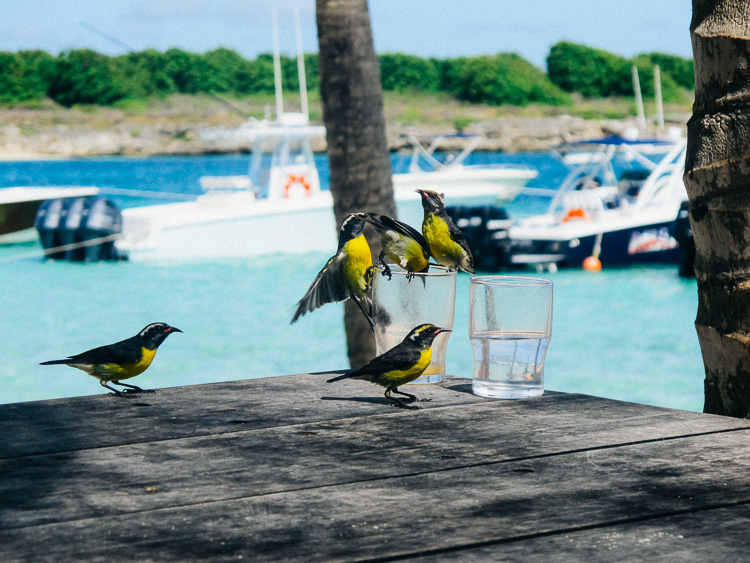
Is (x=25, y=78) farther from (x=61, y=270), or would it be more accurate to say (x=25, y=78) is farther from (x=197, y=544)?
(x=197, y=544)

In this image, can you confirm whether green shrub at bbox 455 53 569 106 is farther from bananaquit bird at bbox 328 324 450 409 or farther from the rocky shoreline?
bananaquit bird at bbox 328 324 450 409

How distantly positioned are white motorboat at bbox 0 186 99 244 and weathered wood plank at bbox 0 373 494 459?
21.9m

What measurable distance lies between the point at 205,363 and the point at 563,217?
→ 1048cm

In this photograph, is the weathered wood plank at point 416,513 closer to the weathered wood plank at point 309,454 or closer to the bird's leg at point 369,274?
the weathered wood plank at point 309,454

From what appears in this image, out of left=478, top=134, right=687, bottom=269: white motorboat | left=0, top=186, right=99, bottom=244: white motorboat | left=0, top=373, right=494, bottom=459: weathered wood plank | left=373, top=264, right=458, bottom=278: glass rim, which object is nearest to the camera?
left=0, top=373, right=494, bottom=459: weathered wood plank

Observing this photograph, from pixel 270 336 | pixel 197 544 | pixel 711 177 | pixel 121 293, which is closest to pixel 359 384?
pixel 711 177

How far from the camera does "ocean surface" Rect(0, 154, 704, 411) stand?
38.2ft

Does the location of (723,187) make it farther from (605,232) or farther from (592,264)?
(592,264)

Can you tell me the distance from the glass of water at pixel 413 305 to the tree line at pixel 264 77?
75142 millimetres

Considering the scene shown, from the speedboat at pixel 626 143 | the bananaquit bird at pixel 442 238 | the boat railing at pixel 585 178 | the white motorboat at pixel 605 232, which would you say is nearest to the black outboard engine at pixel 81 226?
the white motorboat at pixel 605 232

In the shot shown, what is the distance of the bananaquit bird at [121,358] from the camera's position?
2.52m

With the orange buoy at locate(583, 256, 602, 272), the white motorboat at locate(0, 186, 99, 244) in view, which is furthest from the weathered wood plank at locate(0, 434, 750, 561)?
the white motorboat at locate(0, 186, 99, 244)

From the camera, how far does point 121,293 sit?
1881cm

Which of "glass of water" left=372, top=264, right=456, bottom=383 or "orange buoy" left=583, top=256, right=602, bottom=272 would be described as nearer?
"glass of water" left=372, top=264, right=456, bottom=383
